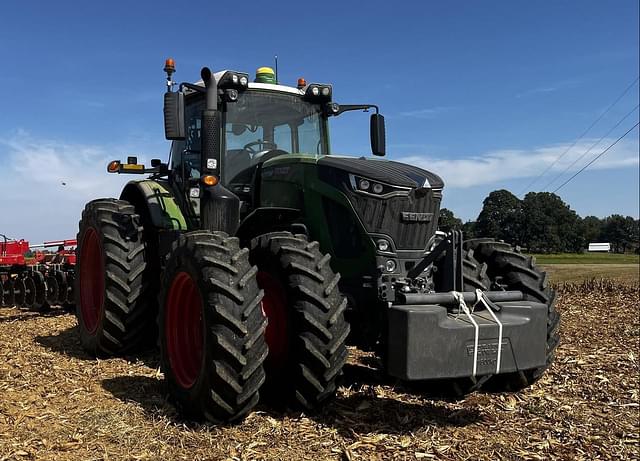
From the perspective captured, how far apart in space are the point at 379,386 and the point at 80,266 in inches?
157

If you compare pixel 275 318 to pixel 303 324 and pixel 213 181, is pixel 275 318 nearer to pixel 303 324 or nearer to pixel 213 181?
pixel 303 324

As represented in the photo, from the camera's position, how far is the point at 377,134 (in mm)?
6812

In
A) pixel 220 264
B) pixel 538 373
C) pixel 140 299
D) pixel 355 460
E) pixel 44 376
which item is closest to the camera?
pixel 355 460

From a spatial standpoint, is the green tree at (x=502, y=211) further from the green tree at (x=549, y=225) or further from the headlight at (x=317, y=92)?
the headlight at (x=317, y=92)

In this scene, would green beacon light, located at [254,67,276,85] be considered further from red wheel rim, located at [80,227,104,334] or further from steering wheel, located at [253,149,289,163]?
red wheel rim, located at [80,227,104,334]

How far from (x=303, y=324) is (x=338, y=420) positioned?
798 mm

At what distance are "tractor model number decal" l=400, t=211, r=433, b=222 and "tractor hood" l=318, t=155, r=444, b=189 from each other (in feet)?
0.72

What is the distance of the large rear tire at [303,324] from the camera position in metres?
4.21

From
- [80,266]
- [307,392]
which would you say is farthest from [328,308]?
[80,266]

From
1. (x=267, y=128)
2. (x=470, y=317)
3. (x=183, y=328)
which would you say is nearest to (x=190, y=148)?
(x=267, y=128)

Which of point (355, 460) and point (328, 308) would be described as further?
point (328, 308)

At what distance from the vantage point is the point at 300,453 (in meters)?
3.88

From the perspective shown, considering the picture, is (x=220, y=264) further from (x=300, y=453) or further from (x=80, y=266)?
(x=80, y=266)

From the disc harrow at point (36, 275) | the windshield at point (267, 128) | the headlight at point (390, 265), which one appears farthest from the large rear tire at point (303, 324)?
the disc harrow at point (36, 275)
